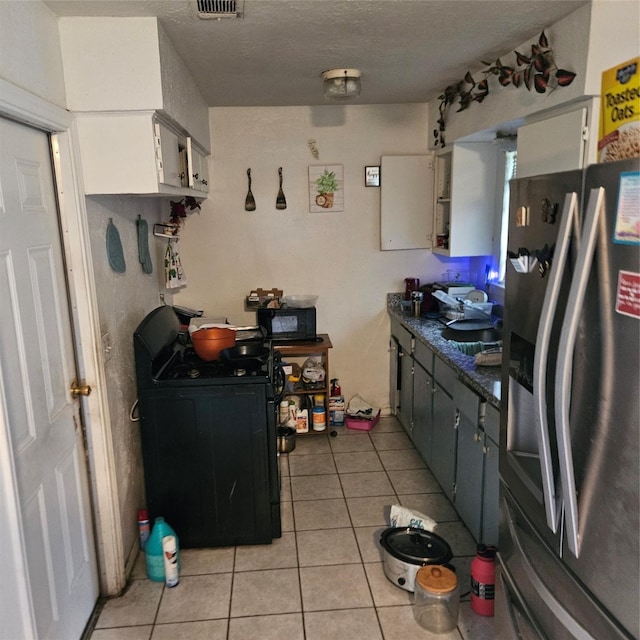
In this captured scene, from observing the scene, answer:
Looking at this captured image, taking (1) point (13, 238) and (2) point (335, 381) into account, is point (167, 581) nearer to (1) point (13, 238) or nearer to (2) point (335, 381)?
(1) point (13, 238)

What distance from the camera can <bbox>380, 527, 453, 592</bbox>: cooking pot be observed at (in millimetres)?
2270

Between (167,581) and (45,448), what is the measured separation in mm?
945

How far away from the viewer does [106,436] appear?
87.6 inches

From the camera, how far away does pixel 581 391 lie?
116 centimetres

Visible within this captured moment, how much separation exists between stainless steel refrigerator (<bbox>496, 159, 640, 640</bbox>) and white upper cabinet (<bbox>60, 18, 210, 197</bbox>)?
4.59 ft

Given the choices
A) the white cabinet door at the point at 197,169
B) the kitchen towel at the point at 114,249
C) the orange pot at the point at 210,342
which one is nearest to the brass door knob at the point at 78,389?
the kitchen towel at the point at 114,249

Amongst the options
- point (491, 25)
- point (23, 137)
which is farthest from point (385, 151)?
point (23, 137)

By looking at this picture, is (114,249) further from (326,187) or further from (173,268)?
(326,187)

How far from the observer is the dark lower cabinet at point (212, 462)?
98.2 inches

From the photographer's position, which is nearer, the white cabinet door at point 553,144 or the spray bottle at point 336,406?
the white cabinet door at point 553,144

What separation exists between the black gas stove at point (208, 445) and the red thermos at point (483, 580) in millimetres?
983

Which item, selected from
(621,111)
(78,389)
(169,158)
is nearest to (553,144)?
(621,111)

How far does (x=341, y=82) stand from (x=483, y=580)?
8.04 ft

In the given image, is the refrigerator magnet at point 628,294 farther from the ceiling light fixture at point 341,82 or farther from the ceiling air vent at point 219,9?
the ceiling light fixture at point 341,82
